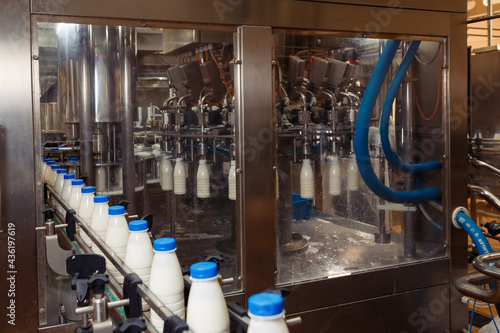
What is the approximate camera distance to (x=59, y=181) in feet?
5.81

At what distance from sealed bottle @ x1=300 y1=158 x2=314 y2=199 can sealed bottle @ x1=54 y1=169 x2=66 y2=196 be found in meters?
0.87

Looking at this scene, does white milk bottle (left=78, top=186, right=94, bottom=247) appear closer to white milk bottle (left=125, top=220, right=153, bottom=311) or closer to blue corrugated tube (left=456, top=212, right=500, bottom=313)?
white milk bottle (left=125, top=220, right=153, bottom=311)

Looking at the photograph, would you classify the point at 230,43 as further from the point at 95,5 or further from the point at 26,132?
the point at 26,132

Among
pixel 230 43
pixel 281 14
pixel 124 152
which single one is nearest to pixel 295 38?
pixel 281 14

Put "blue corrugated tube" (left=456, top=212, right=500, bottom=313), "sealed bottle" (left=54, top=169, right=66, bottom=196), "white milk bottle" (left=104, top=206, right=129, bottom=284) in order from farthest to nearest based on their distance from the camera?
"blue corrugated tube" (left=456, top=212, right=500, bottom=313) < "sealed bottle" (left=54, top=169, right=66, bottom=196) < "white milk bottle" (left=104, top=206, right=129, bottom=284)

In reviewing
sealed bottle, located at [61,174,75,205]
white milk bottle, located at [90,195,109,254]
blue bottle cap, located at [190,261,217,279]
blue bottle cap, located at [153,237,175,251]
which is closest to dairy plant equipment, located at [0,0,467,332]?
sealed bottle, located at [61,174,75,205]

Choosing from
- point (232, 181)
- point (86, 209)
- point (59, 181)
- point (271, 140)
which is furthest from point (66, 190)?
point (271, 140)

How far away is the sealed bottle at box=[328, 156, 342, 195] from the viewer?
200 cm

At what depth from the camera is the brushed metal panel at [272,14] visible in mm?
1470

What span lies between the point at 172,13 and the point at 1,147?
64cm

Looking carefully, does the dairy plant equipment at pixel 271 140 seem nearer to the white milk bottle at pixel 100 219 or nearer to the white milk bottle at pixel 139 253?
the white milk bottle at pixel 100 219

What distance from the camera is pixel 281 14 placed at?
171 cm

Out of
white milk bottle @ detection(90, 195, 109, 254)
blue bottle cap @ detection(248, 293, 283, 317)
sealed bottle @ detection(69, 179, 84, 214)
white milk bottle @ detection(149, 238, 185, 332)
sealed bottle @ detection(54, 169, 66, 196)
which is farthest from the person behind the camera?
sealed bottle @ detection(54, 169, 66, 196)

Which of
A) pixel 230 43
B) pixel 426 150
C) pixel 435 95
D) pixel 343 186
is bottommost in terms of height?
pixel 343 186
